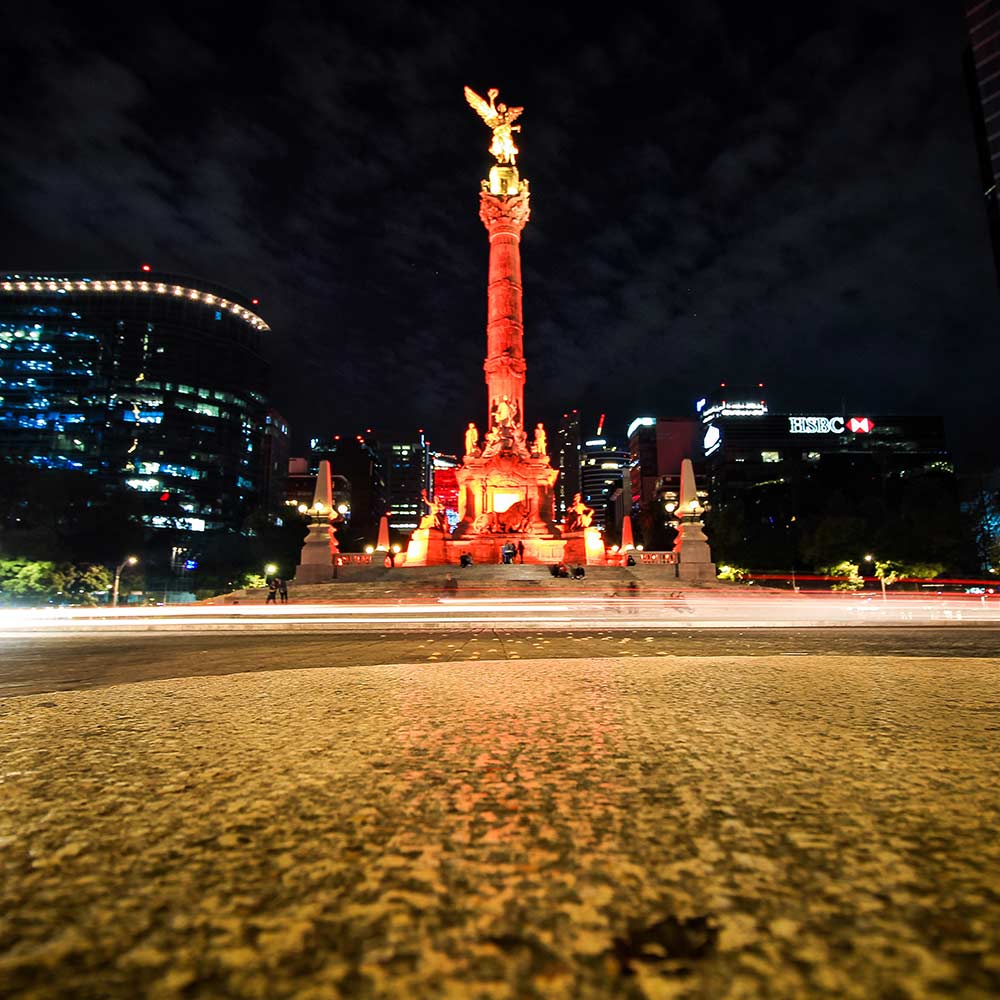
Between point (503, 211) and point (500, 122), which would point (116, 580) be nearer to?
point (503, 211)

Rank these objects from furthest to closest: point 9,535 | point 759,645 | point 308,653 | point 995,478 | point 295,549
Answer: point 995,478, point 295,549, point 9,535, point 759,645, point 308,653

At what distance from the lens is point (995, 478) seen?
66500 mm

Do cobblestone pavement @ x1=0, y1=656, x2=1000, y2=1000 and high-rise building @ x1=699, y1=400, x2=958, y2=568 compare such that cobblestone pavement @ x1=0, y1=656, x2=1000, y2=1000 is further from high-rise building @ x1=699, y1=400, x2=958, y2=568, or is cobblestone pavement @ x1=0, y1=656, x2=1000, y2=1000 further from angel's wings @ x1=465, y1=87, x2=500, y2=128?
high-rise building @ x1=699, y1=400, x2=958, y2=568

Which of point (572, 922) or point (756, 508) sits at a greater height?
point (756, 508)

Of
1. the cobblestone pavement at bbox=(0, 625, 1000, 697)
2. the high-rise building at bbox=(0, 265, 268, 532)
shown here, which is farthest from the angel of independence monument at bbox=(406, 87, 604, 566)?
the high-rise building at bbox=(0, 265, 268, 532)

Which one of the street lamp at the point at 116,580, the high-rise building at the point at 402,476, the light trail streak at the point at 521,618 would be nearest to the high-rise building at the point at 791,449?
the light trail streak at the point at 521,618

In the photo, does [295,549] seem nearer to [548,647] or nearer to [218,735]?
[548,647]

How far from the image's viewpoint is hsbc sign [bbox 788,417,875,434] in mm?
102688

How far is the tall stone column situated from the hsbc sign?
75.7 meters

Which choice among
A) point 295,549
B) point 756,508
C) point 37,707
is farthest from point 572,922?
point 756,508

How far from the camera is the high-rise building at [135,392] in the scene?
85938 millimetres

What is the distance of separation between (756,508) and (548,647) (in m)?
70.8

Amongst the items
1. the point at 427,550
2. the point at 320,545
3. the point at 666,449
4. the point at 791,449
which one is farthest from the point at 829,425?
the point at 320,545

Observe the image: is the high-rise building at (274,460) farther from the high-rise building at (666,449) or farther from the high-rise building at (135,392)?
the high-rise building at (666,449)
